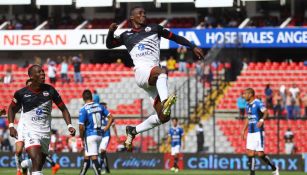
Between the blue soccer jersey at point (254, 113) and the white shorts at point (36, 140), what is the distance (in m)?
8.96

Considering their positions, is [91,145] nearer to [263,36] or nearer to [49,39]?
[263,36]

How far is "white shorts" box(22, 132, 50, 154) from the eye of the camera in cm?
1652

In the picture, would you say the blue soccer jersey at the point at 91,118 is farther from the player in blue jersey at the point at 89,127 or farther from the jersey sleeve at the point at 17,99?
the jersey sleeve at the point at 17,99

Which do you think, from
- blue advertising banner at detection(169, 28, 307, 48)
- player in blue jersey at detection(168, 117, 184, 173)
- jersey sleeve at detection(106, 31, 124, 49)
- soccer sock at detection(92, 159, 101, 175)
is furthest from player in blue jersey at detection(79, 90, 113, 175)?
blue advertising banner at detection(169, 28, 307, 48)

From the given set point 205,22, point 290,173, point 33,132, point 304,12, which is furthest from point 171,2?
point 33,132

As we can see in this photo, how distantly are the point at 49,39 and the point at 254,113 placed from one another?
25.4 meters

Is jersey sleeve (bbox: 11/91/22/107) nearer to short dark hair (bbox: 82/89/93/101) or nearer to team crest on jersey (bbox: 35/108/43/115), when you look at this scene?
team crest on jersey (bbox: 35/108/43/115)

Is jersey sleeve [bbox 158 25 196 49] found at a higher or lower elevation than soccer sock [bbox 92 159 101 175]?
higher

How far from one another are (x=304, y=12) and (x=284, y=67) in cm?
667

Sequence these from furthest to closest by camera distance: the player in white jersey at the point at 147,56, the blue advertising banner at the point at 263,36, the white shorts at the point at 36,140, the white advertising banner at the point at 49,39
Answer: the white advertising banner at the point at 49,39 → the blue advertising banner at the point at 263,36 → the white shorts at the point at 36,140 → the player in white jersey at the point at 147,56

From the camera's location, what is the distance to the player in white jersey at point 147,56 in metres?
15.7

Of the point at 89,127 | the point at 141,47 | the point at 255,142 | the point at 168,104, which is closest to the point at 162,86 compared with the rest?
the point at 168,104

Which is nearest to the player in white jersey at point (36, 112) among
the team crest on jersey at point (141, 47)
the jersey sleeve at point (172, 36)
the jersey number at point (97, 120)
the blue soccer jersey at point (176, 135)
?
the team crest on jersey at point (141, 47)

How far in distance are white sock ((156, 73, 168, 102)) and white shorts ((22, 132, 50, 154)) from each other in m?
2.52
